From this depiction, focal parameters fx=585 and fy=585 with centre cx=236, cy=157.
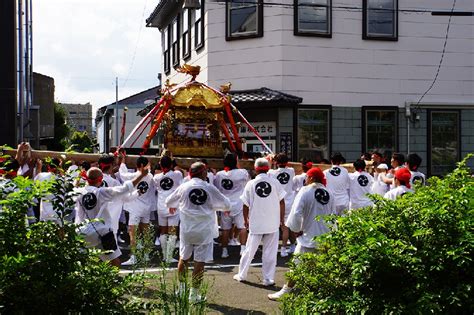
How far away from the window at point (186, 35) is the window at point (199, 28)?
0.95 m

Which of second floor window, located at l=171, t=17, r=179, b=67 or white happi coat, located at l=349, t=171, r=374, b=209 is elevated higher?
second floor window, located at l=171, t=17, r=179, b=67

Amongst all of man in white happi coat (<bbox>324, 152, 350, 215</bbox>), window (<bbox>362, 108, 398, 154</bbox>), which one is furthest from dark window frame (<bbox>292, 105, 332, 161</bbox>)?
man in white happi coat (<bbox>324, 152, 350, 215</bbox>)

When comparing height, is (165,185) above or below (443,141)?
below

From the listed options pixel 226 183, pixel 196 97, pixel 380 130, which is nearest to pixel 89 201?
pixel 226 183

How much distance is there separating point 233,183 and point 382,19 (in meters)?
10.5

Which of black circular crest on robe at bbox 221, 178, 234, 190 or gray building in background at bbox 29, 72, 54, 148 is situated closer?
black circular crest on robe at bbox 221, 178, 234, 190

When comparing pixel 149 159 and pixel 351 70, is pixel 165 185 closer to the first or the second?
pixel 149 159

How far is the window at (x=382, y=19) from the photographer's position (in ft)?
63.9

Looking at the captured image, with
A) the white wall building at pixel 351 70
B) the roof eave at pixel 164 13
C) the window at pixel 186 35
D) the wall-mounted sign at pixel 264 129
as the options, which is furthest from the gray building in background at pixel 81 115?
the wall-mounted sign at pixel 264 129

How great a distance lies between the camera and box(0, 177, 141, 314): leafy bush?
396 centimetres

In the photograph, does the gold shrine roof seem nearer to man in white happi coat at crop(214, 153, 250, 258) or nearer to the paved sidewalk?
man in white happi coat at crop(214, 153, 250, 258)

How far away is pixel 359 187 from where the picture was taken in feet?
41.0

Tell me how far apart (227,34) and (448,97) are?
7.82m

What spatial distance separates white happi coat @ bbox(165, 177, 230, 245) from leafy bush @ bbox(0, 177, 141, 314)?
3.49 m
